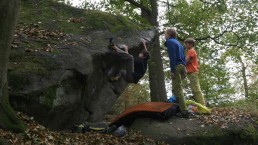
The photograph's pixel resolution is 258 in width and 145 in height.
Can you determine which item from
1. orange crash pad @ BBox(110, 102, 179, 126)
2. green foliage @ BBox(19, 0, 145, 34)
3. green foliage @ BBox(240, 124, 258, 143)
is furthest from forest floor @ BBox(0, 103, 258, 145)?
green foliage @ BBox(19, 0, 145, 34)

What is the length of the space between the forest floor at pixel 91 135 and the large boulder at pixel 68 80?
433mm

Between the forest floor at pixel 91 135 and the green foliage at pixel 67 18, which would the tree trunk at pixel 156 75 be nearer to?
the green foliage at pixel 67 18

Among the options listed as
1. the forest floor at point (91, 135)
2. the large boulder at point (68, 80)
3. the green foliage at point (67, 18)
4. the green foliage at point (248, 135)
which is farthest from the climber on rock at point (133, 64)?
the green foliage at point (248, 135)

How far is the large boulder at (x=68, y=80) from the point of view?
7801 millimetres

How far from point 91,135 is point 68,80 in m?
1.58

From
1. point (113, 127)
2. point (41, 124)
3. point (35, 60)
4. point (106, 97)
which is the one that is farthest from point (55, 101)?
point (106, 97)

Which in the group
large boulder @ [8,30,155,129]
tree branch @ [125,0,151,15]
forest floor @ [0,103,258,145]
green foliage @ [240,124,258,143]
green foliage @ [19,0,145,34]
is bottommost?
green foliage @ [240,124,258,143]

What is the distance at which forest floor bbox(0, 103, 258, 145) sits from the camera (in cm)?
618

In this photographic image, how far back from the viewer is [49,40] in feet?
31.5

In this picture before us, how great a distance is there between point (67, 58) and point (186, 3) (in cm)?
1229

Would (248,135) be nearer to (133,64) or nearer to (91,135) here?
(133,64)

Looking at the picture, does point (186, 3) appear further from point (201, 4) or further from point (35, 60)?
point (35, 60)

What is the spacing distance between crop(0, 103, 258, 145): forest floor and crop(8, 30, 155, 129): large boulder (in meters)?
0.43

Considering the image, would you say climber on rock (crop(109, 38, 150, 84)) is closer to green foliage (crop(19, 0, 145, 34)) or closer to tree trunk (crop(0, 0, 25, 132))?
green foliage (crop(19, 0, 145, 34))
